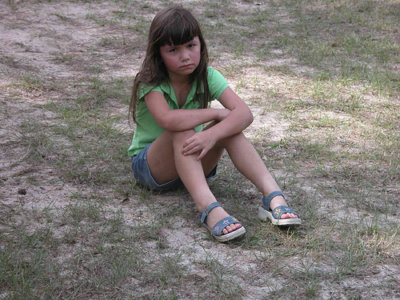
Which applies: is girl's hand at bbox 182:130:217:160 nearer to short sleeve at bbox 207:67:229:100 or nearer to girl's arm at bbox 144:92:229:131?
girl's arm at bbox 144:92:229:131

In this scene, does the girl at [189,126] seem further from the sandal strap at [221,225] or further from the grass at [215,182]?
the grass at [215,182]

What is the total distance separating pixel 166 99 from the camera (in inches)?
112

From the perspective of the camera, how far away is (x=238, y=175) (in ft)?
10.8

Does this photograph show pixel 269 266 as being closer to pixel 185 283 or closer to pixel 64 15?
pixel 185 283

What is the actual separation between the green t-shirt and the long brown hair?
1.1 inches

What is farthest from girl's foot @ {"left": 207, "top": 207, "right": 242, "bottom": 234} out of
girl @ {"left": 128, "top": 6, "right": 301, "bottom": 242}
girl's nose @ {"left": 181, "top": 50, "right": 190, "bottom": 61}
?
girl's nose @ {"left": 181, "top": 50, "right": 190, "bottom": 61}

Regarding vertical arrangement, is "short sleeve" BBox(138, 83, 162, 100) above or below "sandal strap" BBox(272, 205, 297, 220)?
above

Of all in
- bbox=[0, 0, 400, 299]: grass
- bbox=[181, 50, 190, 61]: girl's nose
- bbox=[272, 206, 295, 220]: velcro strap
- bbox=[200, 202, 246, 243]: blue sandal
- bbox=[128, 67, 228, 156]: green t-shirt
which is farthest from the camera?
bbox=[128, 67, 228, 156]: green t-shirt

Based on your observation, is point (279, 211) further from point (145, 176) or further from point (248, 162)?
point (145, 176)

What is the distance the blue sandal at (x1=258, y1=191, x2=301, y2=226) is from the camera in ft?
8.32

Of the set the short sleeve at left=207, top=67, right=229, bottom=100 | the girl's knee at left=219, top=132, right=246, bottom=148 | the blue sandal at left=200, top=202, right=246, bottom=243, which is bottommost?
the blue sandal at left=200, top=202, right=246, bottom=243

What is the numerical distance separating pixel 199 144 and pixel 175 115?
18 centimetres

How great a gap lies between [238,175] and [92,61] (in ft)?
8.44

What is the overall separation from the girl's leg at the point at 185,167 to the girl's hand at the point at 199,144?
1.2 inches
